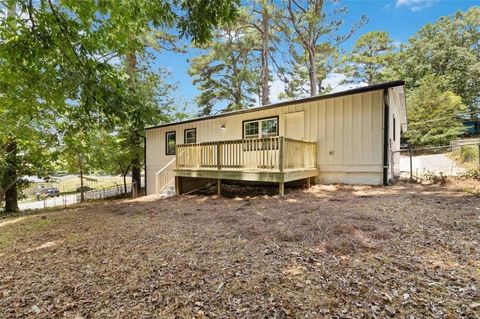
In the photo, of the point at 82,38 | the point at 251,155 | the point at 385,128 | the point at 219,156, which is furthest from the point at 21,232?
the point at 385,128

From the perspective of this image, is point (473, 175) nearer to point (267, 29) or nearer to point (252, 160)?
point (252, 160)

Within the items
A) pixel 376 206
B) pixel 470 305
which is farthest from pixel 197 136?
pixel 470 305

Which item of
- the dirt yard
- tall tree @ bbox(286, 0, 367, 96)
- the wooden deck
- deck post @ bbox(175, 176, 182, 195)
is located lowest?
the dirt yard

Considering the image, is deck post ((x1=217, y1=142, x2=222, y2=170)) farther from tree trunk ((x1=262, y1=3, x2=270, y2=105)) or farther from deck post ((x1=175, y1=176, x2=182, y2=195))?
tree trunk ((x1=262, y1=3, x2=270, y2=105))

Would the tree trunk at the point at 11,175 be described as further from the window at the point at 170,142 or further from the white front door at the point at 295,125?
the white front door at the point at 295,125

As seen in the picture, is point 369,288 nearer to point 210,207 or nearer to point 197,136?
point 210,207

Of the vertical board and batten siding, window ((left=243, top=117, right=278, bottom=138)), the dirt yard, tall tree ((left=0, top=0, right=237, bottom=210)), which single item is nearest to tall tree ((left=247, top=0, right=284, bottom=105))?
window ((left=243, top=117, right=278, bottom=138))

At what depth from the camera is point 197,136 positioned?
12055 millimetres

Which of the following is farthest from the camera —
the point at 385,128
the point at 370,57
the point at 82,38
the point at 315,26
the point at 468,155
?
the point at 370,57

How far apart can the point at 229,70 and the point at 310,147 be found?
15.0 m

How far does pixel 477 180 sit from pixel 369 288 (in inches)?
302

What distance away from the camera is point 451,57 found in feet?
81.2

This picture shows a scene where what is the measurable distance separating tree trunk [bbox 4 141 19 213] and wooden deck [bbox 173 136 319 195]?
734 centimetres

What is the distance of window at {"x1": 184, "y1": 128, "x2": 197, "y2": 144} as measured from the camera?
12.2 metres
